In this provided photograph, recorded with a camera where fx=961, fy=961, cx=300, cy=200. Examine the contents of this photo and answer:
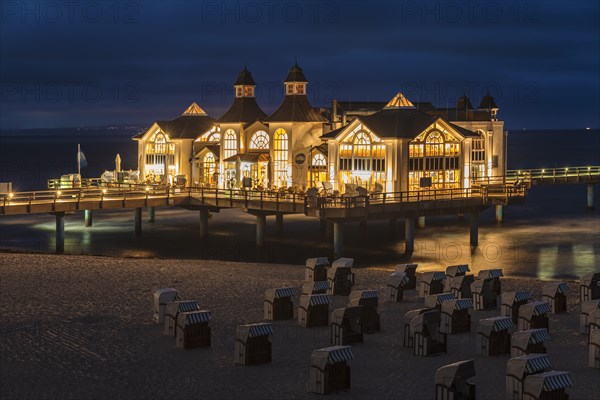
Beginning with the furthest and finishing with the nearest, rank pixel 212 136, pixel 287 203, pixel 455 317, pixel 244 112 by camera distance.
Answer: pixel 212 136 < pixel 244 112 < pixel 287 203 < pixel 455 317

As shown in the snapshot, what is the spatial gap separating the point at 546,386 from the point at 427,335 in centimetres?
507

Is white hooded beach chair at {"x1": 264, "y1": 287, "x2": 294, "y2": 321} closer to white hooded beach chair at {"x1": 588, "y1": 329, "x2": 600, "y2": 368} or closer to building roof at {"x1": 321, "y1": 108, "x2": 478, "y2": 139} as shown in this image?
white hooded beach chair at {"x1": 588, "y1": 329, "x2": 600, "y2": 368}

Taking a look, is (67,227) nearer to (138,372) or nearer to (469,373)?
(138,372)

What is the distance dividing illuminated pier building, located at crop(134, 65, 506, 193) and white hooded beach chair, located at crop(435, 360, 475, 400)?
32.2 meters

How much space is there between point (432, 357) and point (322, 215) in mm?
23420

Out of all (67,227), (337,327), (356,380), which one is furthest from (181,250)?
(356,380)

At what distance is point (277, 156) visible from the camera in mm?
58000

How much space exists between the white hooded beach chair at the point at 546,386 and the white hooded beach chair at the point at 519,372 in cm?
33

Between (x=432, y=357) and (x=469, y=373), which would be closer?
(x=469, y=373)

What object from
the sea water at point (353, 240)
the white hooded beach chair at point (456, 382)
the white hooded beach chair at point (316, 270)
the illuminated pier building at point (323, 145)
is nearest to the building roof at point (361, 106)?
the illuminated pier building at point (323, 145)

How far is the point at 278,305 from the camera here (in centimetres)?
2734

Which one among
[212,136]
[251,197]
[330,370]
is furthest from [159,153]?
[330,370]

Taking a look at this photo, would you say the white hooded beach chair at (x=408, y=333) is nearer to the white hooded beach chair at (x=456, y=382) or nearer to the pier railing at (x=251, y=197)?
the white hooded beach chair at (x=456, y=382)

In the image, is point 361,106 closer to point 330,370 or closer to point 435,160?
point 435,160
